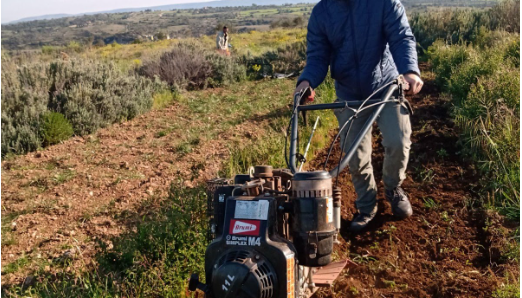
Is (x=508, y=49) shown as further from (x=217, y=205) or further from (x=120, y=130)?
(x=217, y=205)

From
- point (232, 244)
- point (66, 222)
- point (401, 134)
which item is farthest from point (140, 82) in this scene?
point (232, 244)

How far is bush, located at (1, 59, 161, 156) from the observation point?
6598 mm

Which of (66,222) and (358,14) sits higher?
(358,14)

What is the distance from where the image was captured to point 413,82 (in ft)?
9.48

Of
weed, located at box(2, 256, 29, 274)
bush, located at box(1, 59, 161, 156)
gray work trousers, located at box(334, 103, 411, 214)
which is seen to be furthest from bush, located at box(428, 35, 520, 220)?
bush, located at box(1, 59, 161, 156)

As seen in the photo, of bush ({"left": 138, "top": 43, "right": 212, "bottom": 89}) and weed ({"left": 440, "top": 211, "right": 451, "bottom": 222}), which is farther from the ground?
bush ({"left": 138, "top": 43, "right": 212, "bottom": 89})

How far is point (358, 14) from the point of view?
327 cm

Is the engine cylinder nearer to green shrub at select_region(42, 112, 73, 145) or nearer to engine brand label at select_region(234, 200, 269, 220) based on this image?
engine brand label at select_region(234, 200, 269, 220)

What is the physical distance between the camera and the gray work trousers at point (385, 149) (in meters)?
3.28

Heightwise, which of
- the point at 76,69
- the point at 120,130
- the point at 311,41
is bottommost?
the point at 120,130

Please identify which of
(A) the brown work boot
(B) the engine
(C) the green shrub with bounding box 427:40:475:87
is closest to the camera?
(B) the engine

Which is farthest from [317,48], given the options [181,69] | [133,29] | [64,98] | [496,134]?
[133,29]

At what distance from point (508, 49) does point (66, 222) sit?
6900 mm

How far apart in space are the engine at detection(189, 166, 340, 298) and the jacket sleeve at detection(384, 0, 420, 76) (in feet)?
4.05
